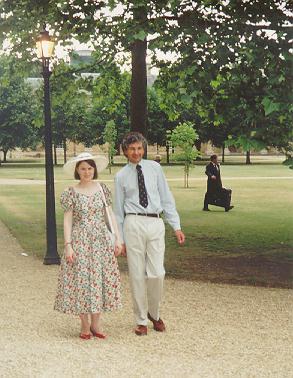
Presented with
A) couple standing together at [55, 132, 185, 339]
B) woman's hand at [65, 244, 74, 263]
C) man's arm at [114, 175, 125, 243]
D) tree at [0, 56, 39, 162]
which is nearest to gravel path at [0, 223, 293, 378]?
couple standing together at [55, 132, 185, 339]

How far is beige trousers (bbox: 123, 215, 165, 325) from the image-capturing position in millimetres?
6758

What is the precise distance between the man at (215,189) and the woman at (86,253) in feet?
48.5

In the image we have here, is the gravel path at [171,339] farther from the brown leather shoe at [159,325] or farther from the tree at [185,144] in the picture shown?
the tree at [185,144]

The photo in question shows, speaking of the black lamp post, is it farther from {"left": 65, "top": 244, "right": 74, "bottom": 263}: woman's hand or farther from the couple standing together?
{"left": 65, "top": 244, "right": 74, "bottom": 263}: woman's hand

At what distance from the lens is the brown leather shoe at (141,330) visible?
22.3 feet

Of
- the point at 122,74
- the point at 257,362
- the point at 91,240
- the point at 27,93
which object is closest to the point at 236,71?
the point at 91,240

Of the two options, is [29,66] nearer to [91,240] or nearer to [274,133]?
[274,133]

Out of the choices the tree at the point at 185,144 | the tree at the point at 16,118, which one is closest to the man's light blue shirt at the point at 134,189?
the tree at the point at 185,144

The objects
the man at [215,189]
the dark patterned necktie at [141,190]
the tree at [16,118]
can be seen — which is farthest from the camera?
the tree at [16,118]

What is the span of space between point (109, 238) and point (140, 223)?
0.33 metres

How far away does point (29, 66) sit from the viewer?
18.1 meters

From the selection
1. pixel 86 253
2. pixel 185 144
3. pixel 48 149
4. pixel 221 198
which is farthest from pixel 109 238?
pixel 185 144

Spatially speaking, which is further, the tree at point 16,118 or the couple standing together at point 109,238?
the tree at point 16,118

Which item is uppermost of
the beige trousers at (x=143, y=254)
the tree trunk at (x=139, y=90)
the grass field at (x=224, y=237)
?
the tree trunk at (x=139, y=90)
